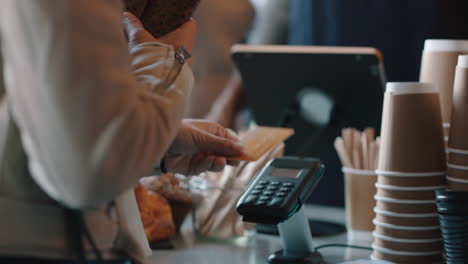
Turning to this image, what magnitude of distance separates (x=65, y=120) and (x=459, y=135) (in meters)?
0.83

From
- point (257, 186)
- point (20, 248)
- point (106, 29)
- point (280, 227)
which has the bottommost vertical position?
point (280, 227)

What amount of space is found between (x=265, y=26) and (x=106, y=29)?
247cm

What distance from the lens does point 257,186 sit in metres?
1.33

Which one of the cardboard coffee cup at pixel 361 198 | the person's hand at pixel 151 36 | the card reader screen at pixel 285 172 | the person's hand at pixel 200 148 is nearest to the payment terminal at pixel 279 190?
the card reader screen at pixel 285 172

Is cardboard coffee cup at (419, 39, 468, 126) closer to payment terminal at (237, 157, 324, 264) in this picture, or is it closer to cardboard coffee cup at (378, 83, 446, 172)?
cardboard coffee cup at (378, 83, 446, 172)

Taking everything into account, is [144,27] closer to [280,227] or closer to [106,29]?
[106,29]

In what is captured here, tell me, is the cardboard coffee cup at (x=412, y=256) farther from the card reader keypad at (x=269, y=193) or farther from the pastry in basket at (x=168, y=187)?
the pastry in basket at (x=168, y=187)

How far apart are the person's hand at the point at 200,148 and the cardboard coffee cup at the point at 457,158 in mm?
424

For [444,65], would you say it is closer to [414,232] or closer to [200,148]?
[414,232]

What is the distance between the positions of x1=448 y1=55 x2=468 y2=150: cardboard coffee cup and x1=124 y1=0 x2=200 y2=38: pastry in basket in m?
0.56

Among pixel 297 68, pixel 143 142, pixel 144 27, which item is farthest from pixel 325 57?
pixel 143 142

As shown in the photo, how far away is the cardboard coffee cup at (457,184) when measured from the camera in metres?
1.24

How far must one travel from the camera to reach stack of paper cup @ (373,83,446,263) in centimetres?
125

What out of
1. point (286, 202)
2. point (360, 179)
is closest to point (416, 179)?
point (286, 202)
